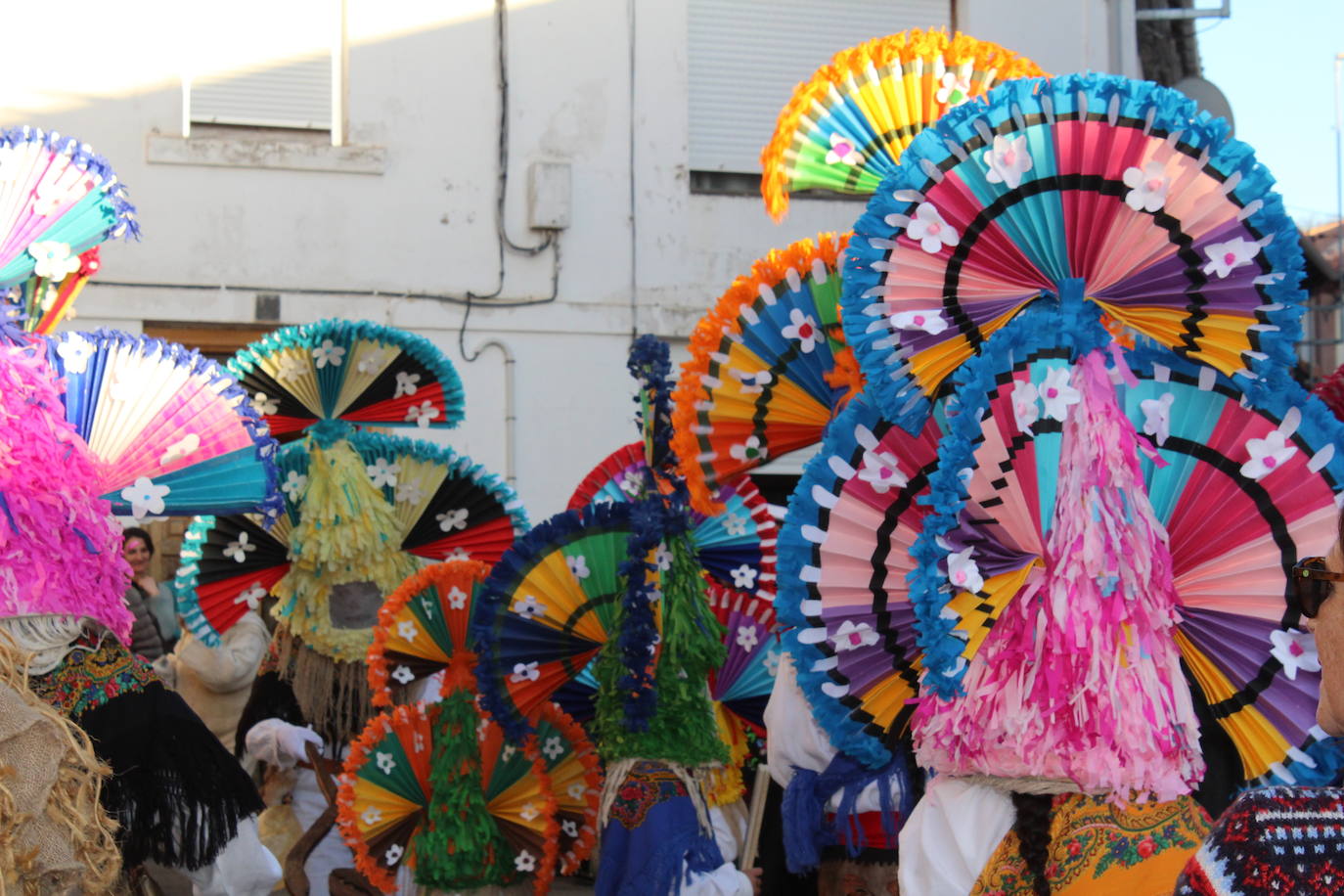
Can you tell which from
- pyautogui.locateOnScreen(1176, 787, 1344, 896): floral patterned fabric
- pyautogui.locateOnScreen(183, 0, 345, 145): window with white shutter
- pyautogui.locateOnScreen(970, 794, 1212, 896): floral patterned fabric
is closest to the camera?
pyautogui.locateOnScreen(1176, 787, 1344, 896): floral patterned fabric

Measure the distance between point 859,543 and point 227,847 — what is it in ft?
5.15

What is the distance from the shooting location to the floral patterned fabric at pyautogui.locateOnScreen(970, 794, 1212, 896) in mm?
2838

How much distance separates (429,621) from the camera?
17.4ft

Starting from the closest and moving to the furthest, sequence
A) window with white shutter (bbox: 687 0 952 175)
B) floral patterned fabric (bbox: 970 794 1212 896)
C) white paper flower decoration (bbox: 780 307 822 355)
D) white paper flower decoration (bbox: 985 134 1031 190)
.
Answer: floral patterned fabric (bbox: 970 794 1212 896) → white paper flower decoration (bbox: 985 134 1031 190) → white paper flower decoration (bbox: 780 307 822 355) → window with white shutter (bbox: 687 0 952 175)

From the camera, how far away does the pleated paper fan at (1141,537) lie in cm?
295

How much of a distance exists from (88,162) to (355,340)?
2295mm

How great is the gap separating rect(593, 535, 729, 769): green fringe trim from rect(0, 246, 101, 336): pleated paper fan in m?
1.67

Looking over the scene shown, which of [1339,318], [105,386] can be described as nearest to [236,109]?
[105,386]

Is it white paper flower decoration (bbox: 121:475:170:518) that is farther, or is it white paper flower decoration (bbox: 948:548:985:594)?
white paper flower decoration (bbox: 121:475:170:518)

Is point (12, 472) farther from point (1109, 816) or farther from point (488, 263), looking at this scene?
point (488, 263)

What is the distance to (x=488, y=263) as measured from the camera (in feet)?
31.8

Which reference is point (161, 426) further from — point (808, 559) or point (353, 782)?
point (808, 559)

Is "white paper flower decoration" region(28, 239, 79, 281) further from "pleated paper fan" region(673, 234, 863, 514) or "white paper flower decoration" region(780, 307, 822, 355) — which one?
"white paper flower decoration" region(780, 307, 822, 355)

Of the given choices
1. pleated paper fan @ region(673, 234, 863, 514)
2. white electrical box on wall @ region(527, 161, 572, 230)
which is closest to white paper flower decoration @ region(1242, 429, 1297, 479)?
pleated paper fan @ region(673, 234, 863, 514)
